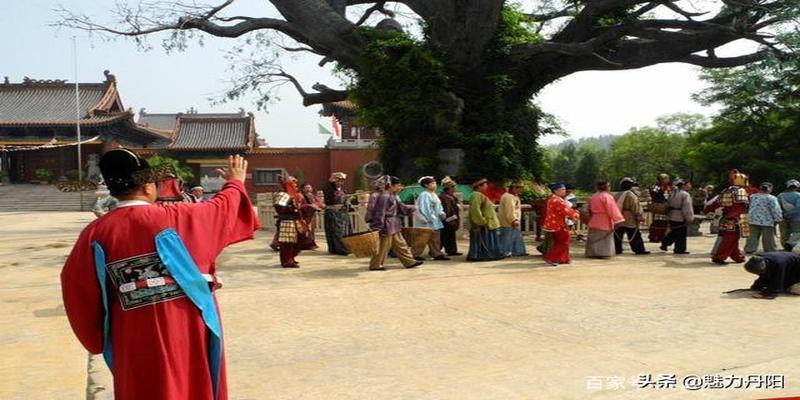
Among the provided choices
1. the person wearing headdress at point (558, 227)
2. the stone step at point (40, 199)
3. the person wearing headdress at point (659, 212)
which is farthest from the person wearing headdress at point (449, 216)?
the stone step at point (40, 199)

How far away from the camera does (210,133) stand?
42.1 metres

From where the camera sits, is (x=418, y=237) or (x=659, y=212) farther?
(x=659, y=212)

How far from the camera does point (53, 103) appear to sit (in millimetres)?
41750

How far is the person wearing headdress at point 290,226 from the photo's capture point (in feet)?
34.1

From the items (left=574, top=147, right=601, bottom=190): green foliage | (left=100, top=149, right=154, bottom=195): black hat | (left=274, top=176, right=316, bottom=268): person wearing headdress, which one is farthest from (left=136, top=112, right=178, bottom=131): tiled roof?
(left=100, top=149, right=154, bottom=195): black hat

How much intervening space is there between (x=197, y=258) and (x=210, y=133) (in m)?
41.3

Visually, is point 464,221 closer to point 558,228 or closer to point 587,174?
point 558,228

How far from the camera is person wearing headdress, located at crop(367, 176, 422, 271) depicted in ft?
32.9

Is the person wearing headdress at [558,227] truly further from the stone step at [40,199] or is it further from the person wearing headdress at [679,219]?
the stone step at [40,199]

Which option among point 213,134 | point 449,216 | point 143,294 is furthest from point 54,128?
point 143,294

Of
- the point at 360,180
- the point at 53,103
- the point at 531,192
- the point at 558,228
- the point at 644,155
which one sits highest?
the point at 53,103

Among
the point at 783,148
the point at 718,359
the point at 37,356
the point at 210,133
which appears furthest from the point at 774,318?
the point at 210,133

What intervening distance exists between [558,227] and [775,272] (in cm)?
378

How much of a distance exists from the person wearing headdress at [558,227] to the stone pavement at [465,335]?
0.74 m
